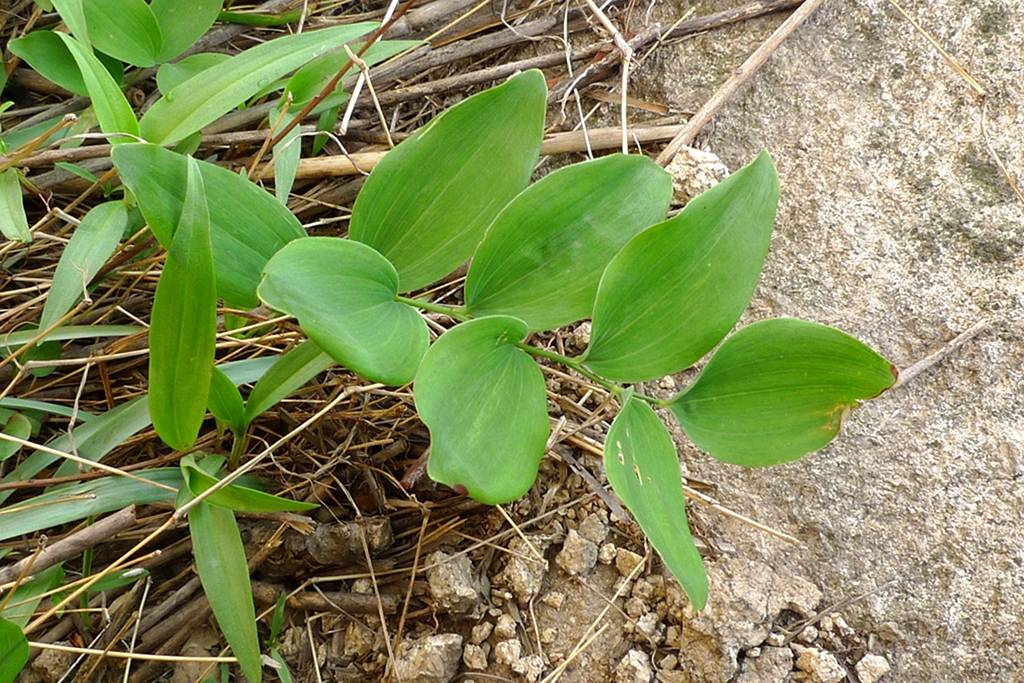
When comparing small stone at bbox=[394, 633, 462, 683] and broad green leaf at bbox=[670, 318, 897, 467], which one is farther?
small stone at bbox=[394, 633, 462, 683]

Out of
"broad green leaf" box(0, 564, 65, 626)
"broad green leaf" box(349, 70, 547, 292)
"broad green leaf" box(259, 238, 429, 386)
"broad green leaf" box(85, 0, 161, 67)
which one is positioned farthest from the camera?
"broad green leaf" box(85, 0, 161, 67)

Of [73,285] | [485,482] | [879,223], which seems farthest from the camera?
[879,223]

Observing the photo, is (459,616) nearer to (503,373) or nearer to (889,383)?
(503,373)

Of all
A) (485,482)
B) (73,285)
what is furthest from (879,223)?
(73,285)

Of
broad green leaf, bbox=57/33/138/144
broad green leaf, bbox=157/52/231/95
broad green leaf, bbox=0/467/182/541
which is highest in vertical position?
broad green leaf, bbox=57/33/138/144

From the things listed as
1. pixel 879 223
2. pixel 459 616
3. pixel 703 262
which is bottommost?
pixel 459 616

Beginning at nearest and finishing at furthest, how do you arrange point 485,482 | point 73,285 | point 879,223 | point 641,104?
point 485,482, point 73,285, point 879,223, point 641,104

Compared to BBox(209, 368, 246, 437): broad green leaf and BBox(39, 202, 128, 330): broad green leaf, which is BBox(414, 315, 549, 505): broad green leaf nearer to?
BBox(209, 368, 246, 437): broad green leaf

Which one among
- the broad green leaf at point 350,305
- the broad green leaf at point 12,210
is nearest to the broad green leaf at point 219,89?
the broad green leaf at point 12,210

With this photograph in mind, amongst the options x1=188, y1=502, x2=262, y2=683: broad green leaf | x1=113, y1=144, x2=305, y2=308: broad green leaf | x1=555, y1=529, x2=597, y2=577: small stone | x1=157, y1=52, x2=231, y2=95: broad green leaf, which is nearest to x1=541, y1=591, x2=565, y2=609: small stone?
x1=555, y1=529, x2=597, y2=577: small stone
